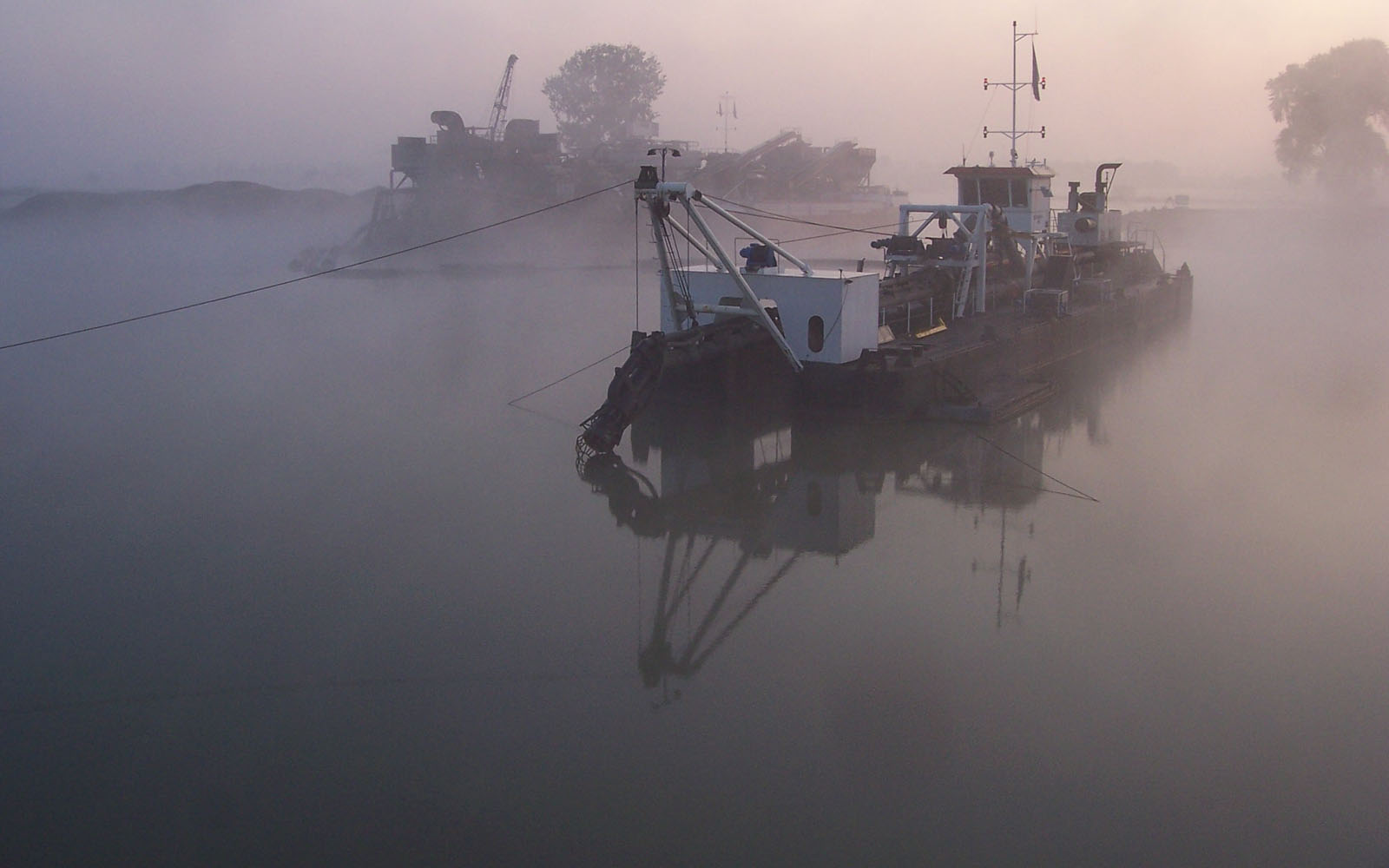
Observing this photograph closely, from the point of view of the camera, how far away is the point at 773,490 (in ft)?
37.5

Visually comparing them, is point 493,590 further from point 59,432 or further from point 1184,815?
point 59,432

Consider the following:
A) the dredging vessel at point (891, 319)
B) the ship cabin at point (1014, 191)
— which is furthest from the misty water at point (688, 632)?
the ship cabin at point (1014, 191)

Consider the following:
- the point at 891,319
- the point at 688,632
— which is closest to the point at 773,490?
the point at 688,632

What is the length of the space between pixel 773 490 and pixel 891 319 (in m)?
5.16

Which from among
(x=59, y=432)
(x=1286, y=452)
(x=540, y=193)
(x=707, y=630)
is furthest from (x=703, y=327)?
(x=540, y=193)

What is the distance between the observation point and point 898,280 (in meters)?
16.5

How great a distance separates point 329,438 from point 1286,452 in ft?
33.7

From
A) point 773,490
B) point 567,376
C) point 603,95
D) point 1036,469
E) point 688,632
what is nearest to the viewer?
point 688,632

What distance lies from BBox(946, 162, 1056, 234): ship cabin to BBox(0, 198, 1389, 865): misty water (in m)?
4.59

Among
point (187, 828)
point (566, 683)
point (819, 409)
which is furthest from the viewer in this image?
point (819, 409)

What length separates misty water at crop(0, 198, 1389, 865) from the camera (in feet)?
18.7

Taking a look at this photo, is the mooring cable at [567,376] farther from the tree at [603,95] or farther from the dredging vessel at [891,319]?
the tree at [603,95]

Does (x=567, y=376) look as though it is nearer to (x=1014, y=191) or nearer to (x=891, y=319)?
(x=891, y=319)

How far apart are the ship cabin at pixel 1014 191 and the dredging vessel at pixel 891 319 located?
24mm
